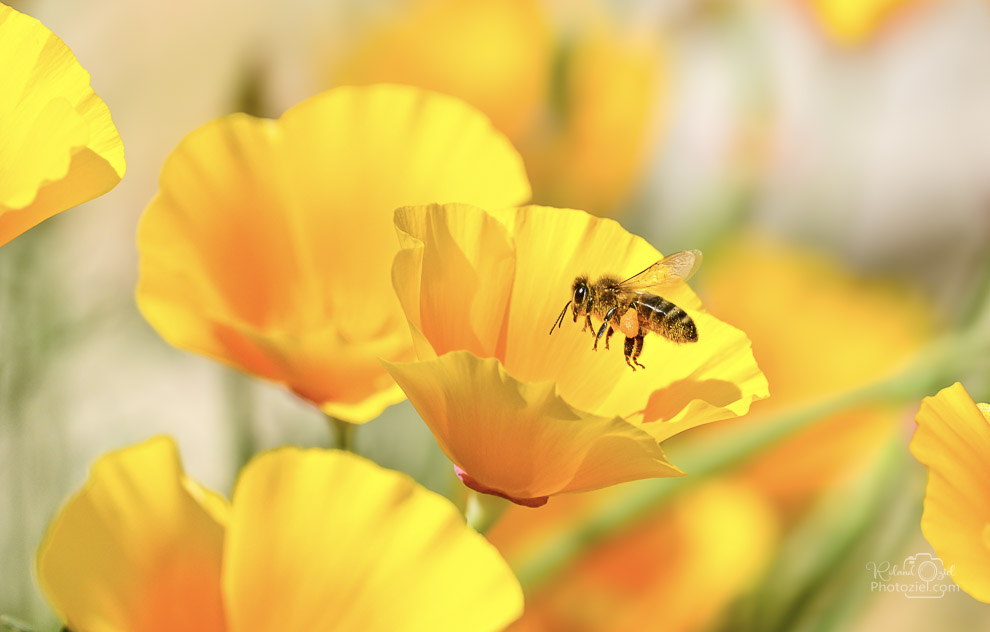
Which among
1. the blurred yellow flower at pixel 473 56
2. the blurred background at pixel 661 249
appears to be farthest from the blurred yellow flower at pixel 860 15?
the blurred yellow flower at pixel 473 56

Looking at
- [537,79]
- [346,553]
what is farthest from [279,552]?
[537,79]

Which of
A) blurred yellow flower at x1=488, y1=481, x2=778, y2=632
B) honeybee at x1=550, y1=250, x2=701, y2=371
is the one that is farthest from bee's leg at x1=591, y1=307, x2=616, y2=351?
blurred yellow flower at x1=488, y1=481, x2=778, y2=632

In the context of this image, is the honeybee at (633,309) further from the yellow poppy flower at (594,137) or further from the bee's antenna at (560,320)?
the yellow poppy flower at (594,137)

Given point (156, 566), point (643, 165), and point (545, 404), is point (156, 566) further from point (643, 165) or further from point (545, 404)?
point (643, 165)

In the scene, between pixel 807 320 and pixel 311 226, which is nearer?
pixel 311 226

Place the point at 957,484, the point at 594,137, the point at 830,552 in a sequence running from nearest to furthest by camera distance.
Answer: the point at 957,484
the point at 830,552
the point at 594,137

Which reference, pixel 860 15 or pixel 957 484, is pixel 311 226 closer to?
pixel 957 484

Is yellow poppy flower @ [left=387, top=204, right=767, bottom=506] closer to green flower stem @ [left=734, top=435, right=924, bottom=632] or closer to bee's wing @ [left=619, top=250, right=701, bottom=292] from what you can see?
bee's wing @ [left=619, top=250, right=701, bottom=292]
